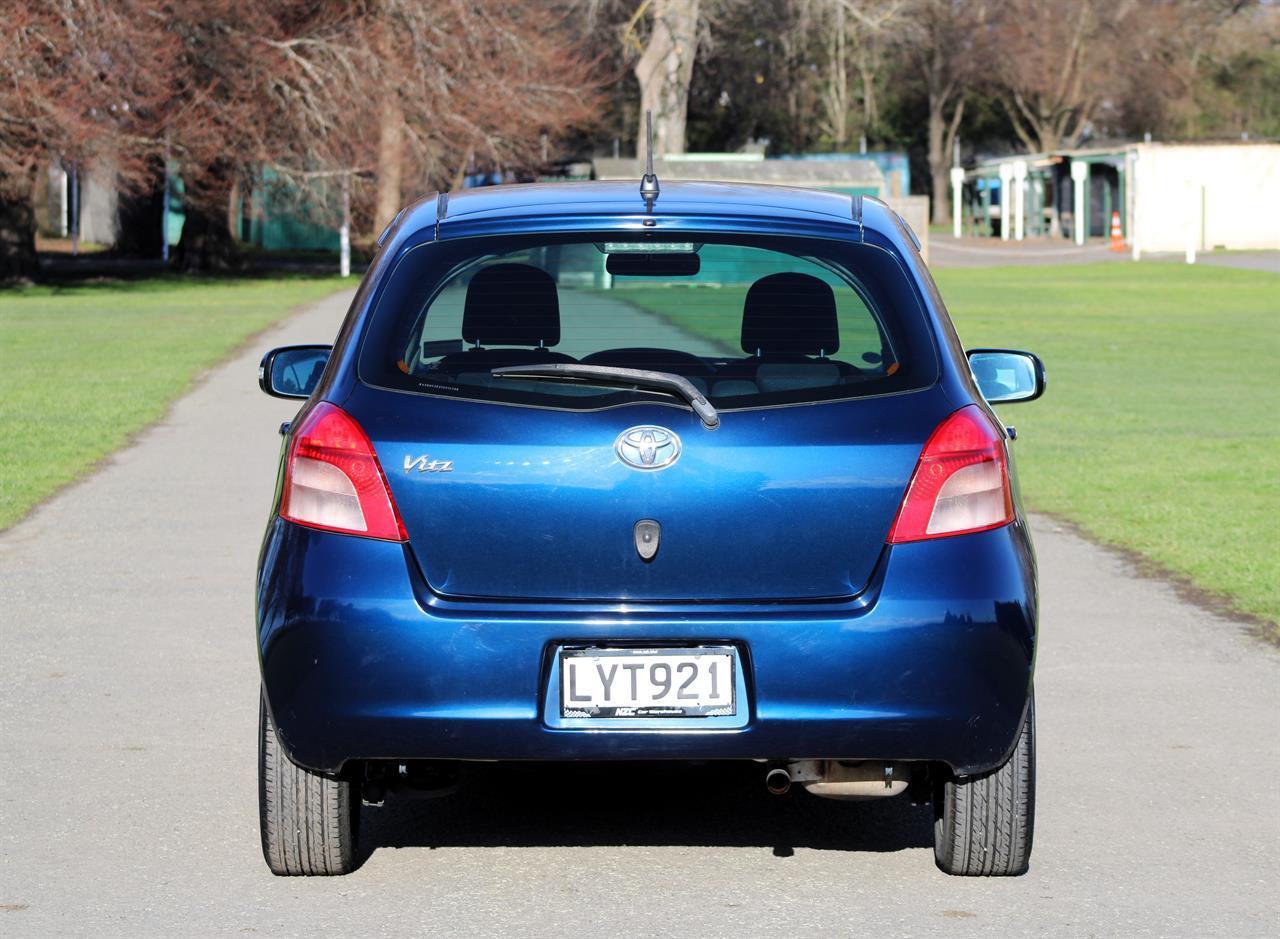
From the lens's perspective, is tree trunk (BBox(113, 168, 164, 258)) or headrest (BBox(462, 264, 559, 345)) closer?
headrest (BBox(462, 264, 559, 345))

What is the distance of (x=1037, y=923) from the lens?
476cm

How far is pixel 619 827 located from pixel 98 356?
20.2m

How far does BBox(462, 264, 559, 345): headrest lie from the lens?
5.18 m

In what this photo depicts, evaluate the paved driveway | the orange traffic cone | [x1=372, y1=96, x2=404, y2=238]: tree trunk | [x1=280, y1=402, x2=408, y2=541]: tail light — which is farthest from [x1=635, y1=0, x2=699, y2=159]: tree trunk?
[x1=280, y1=402, x2=408, y2=541]: tail light

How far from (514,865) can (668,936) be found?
0.67 meters

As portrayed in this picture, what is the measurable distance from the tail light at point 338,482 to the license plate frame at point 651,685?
0.48 meters

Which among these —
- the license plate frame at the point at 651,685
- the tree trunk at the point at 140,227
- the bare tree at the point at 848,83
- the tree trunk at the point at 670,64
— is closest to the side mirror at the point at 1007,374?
the license plate frame at the point at 651,685

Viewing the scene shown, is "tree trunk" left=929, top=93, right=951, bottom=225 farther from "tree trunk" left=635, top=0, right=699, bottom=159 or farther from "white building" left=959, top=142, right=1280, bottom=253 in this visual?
"tree trunk" left=635, top=0, right=699, bottom=159

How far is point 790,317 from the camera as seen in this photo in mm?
5211

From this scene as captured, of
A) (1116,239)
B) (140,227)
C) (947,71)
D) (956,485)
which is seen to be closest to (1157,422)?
(956,485)

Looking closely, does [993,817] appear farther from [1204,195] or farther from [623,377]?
[1204,195]

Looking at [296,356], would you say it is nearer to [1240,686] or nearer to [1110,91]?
[1240,686]

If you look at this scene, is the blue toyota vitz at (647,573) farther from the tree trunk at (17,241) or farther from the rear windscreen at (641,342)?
the tree trunk at (17,241)

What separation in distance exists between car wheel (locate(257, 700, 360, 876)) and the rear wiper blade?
3.11 ft
